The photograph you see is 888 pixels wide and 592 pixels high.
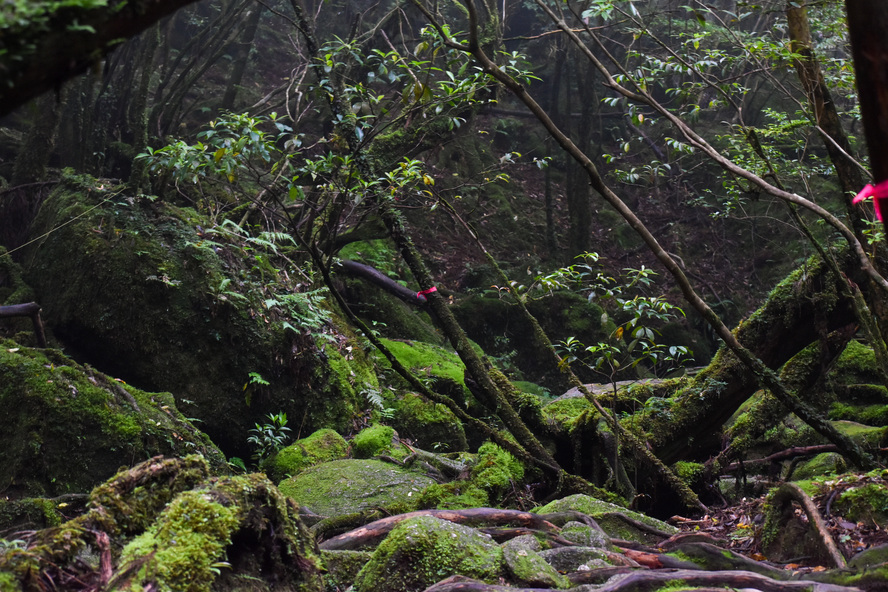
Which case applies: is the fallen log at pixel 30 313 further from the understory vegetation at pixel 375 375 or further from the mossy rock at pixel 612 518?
the mossy rock at pixel 612 518

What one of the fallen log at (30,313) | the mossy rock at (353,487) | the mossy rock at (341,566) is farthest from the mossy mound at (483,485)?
the fallen log at (30,313)

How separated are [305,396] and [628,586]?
4.21m

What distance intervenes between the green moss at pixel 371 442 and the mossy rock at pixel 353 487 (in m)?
0.40

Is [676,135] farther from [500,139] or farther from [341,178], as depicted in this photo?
[341,178]

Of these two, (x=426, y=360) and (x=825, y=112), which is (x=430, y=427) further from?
(x=825, y=112)

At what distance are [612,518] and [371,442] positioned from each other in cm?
256

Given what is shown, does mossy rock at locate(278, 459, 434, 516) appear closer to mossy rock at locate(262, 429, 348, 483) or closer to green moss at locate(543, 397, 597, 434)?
mossy rock at locate(262, 429, 348, 483)

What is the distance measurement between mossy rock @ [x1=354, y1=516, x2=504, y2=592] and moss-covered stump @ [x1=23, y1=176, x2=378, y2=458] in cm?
311

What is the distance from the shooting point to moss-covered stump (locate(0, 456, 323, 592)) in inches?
69.9

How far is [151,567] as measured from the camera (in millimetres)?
1808

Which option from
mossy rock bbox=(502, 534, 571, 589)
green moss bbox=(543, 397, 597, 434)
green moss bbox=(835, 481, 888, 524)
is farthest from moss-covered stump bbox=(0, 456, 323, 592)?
green moss bbox=(543, 397, 597, 434)

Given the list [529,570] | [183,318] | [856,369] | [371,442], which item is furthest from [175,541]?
[856,369]

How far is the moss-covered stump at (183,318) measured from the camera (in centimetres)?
550

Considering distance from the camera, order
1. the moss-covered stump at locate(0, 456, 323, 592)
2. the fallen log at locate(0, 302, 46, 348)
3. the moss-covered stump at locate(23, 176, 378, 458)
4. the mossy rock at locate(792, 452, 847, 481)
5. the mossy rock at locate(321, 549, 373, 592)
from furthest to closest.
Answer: the moss-covered stump at locate(23, 176, 378, 458)
the mossy rock at locate(792, 452, 847, 481)
the fallen log at locate(0, 302, 46, 348)
the mossy rock at locate(321, 549, 373, 592)
the moss-covered stump at locate(0, 456, 323, 592)
